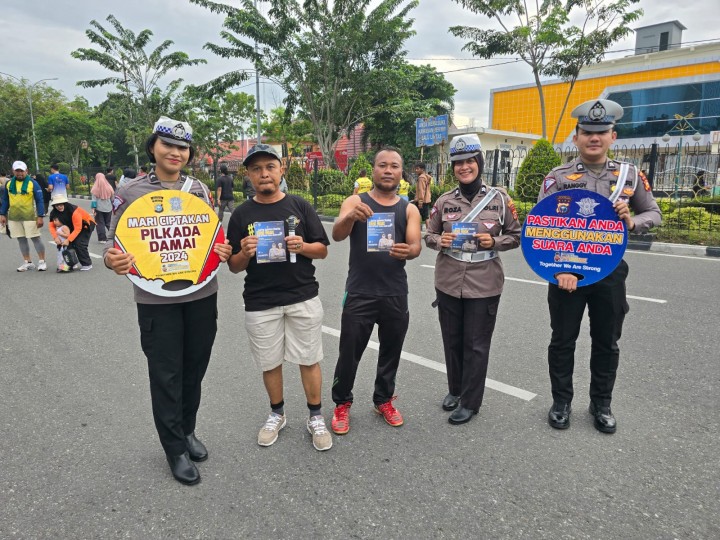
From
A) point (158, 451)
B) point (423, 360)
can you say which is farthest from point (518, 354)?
point (158, 451)

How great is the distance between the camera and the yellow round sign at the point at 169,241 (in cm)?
238

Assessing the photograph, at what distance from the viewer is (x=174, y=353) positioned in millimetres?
2508

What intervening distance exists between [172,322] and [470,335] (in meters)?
1.75

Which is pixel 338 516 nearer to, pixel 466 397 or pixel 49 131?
pixel 466 397

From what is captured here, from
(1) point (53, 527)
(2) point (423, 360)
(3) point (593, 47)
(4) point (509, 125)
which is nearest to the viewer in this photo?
(1) point (53, 527)

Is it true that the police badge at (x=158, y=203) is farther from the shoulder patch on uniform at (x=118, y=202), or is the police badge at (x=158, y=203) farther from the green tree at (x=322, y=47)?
the green tree at (x=322, y=47)

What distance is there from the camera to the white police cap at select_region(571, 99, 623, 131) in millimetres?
2807

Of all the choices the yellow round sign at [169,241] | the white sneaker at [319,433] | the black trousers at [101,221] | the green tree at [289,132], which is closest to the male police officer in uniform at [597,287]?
the white sneaker at [319,433]

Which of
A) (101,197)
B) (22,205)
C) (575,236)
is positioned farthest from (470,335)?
(101,197)

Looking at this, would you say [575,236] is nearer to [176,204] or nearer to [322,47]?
[176,204]

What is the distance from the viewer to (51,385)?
3732 mm

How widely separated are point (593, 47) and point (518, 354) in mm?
18175

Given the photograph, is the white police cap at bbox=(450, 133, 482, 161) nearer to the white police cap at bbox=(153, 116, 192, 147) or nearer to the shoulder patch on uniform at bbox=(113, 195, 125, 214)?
the white police cap at bbox=(153, 116, 192, 147)

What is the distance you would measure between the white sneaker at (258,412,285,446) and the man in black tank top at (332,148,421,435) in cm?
33
